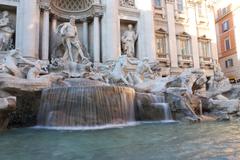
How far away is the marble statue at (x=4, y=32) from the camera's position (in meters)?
14.3

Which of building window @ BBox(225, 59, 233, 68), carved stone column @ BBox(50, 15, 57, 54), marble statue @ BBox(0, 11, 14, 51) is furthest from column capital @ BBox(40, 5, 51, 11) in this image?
building window @ BBox(225, 59, 233, 68)

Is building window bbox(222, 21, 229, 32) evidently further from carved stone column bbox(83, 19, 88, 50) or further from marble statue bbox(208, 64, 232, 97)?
carved stone column bbox(83, 19, 88, 50)

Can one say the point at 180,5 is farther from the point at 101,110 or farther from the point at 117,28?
the point at 101,110

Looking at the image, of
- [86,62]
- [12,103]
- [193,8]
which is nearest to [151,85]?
[86,62]

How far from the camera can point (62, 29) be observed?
14328 mm

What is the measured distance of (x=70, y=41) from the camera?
14.5 metres

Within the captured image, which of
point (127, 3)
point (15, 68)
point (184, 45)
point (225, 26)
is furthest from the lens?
point (225, 26)

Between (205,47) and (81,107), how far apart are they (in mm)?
17368

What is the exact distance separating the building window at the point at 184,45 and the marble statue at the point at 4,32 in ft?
41.9

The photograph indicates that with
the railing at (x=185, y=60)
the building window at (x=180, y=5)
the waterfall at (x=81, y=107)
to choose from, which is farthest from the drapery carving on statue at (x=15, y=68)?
the building window at (x=180, y=5)

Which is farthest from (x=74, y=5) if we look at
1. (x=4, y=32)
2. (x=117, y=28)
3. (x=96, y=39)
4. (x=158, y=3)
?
(x=158, y=3)

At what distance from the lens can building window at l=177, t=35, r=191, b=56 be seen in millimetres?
21219

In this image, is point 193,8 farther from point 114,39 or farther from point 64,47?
point 64,47

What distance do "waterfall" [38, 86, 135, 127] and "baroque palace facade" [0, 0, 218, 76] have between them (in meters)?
6.69
